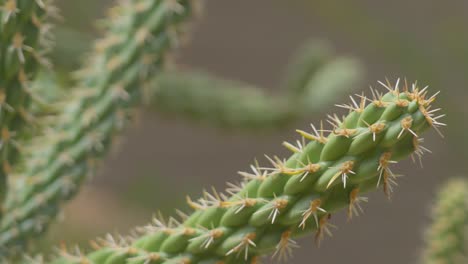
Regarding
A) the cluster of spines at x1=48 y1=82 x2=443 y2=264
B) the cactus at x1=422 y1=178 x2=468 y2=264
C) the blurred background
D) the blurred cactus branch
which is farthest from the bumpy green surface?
the blurred background

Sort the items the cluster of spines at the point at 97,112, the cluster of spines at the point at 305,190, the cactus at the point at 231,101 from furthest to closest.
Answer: the cactus at the point at 231,101 → the cluster of spines at the point at 97,112 → the cluster of spines at the point at 305,190

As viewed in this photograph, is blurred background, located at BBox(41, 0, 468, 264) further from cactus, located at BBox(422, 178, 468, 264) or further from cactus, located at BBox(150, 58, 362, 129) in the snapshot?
cactus, located at BBox(422, 178, 468, 264)

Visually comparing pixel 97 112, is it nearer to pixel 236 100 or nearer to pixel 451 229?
pixel 451 229

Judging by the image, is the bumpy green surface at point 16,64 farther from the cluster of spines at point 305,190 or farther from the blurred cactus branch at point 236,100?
the blurred cactus branch at point 236,100

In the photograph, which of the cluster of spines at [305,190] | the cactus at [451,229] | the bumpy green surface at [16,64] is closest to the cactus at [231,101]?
the cactus at [451,229]

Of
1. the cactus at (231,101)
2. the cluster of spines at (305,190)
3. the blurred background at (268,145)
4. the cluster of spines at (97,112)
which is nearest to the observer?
the cluster of spines at (305,190)

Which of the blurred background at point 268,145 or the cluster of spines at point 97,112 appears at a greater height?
the cluster of spines at point 97,112

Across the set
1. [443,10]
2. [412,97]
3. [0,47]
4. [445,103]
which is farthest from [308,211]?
[443,10]

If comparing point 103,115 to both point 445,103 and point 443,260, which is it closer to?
point 443,260
